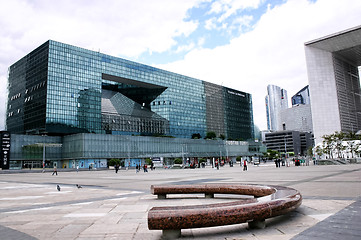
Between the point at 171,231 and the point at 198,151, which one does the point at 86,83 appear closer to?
the point at 198,151

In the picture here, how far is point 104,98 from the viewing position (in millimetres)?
121312

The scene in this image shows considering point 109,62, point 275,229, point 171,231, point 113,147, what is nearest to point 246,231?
point 275,229

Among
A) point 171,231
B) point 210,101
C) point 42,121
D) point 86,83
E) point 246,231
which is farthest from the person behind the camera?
point 210,101

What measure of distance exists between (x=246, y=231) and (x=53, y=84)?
10023cm

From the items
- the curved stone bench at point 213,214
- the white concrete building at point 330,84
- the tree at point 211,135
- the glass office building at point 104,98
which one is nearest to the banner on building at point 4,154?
the glass office building at point 104,98

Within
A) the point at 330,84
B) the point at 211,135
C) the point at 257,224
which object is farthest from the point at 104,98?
the point at 257,224

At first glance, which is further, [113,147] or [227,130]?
[227,130]

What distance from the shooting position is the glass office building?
316 ft

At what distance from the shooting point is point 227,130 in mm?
158750

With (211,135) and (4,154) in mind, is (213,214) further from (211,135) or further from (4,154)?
(211,135)

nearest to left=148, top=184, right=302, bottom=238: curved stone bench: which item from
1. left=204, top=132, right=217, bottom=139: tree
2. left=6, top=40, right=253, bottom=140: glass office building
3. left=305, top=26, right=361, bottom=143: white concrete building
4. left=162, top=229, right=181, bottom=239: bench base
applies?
left=162, top=229, right=181, bottom=239: bench base

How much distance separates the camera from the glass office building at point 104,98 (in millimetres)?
96438

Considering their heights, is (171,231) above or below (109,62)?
below

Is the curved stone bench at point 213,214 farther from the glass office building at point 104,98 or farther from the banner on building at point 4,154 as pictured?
the glass office building at point 104,98
